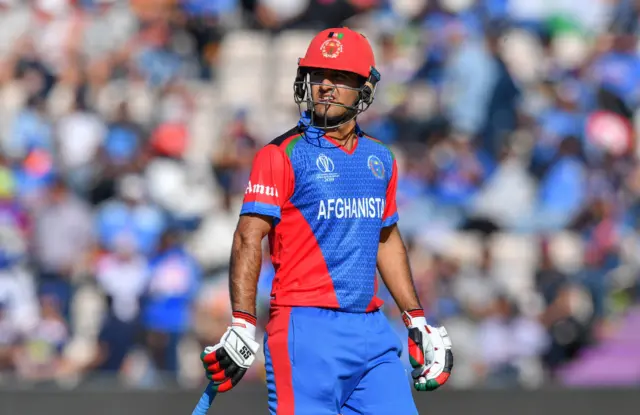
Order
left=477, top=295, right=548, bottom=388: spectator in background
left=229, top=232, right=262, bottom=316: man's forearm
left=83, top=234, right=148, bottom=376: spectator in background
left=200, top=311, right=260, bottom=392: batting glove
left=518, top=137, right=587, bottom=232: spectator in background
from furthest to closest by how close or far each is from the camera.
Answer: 1. left=518, top=137, right=587, bottom=232: spectator in background
2. left=477, top=295, right=548, bottom=388: spectator in background
3. left=83, top=234, right=148, bottom=376: spectator in background
4. left=229, top=232, right=262, bottom=316: man's forearm
5. left=200, top=311, right=260, bottom=392: batting glove

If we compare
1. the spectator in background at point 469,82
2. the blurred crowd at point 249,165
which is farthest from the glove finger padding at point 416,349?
the spectator in background at point 469,82

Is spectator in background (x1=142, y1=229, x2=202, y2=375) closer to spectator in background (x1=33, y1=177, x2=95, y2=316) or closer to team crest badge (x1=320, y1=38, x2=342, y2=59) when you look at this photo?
spectator in background (x1=33, y1=177, x2=95, y2=316)

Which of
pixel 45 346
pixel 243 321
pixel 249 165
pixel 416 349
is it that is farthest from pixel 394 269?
pixel 249 165

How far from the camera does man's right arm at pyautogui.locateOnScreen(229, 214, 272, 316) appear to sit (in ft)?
16.3

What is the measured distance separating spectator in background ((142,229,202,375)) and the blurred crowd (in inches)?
0.6

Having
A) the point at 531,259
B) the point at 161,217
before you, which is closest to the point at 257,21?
the point at 161,217

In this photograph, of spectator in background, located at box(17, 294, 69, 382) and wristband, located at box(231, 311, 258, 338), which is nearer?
wristband, located at box(231, 311, 258, 338)

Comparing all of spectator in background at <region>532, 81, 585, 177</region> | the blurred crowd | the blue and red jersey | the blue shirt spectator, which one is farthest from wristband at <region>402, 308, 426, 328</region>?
spectator in background at <region>532, 81, 585, 177</region>

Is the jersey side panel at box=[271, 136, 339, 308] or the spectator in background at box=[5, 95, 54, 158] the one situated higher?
the spectator in background at box=[5, 95, 54, 158]

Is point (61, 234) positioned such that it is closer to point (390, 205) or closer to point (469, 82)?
point (469, 82)

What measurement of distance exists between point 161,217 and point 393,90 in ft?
9.14

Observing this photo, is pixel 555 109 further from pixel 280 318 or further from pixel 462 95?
pixel 280 318

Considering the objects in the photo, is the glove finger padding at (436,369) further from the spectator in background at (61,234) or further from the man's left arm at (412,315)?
the spectator in background at (61,234)

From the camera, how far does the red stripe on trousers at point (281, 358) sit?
4.99 meters
